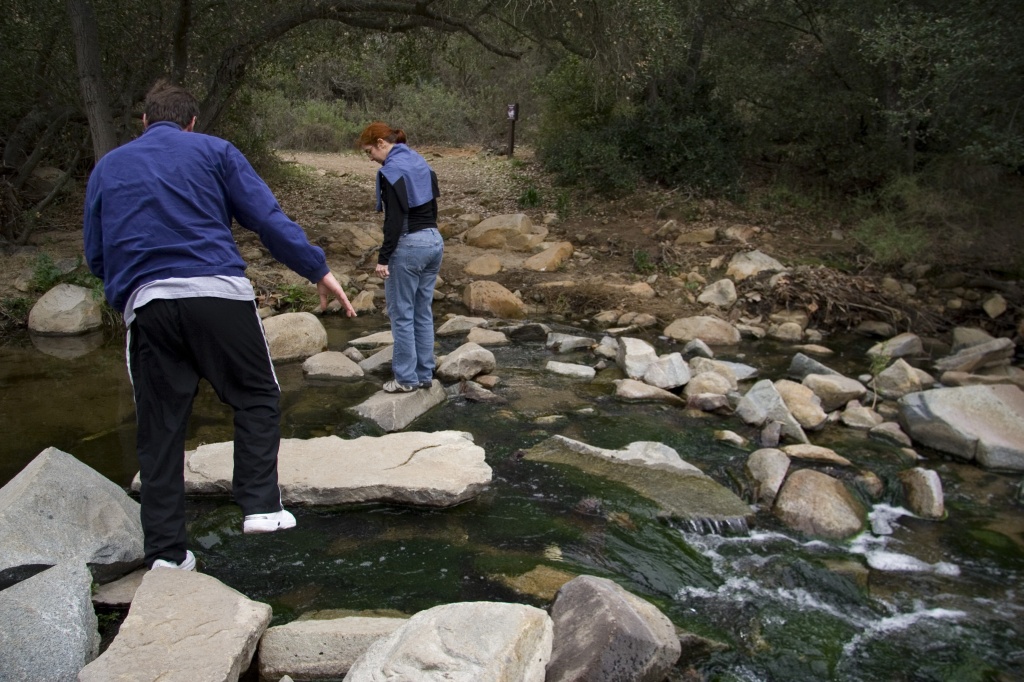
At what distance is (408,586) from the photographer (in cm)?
374

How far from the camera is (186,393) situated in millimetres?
3285

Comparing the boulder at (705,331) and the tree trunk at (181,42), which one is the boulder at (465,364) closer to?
the boulder at (705,331)

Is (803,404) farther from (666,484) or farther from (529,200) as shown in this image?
(529,200)

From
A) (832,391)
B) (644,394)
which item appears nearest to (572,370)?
(644,394)

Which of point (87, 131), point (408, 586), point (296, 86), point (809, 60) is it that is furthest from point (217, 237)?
point (296, 86)

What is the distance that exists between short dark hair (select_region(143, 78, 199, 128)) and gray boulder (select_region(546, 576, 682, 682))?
8.19 ft

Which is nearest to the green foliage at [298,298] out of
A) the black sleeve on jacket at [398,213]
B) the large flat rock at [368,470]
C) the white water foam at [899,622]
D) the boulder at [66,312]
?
the boulder at [66,312]

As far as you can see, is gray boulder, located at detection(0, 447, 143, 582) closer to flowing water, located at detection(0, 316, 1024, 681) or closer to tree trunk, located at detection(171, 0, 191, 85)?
flowing water, located at detection(0, 316, 1024, 681)

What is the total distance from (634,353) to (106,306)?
5446 mm

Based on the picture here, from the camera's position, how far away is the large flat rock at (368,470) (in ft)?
14.5

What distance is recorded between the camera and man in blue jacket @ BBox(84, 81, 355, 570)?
3141mm

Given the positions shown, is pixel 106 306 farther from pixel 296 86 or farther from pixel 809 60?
pixel 296 86

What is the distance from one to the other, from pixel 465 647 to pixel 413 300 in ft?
11.1

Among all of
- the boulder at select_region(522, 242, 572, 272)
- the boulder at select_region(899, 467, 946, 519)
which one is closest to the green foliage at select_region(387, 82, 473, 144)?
the boulder at select_region(522, 242, 572, 272)
